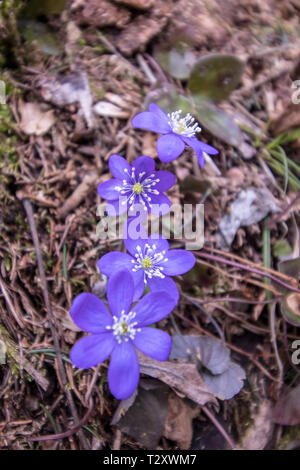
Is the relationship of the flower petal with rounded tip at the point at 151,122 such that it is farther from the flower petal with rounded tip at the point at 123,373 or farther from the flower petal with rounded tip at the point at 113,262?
the flower petal with rounded tip at the point at 123,373

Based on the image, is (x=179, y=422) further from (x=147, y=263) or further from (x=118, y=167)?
(x=118, y=167)

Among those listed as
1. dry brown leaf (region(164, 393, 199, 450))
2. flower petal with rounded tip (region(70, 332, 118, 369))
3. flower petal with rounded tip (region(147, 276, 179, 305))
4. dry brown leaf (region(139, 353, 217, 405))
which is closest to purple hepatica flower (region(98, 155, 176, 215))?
flower petal with rounded tip (region(147, 276, 179, 305))

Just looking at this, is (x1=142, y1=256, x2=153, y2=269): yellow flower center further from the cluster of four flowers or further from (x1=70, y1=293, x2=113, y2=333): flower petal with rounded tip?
(x1=70, y1=293, x2=113, y2=333): flower petal with rounded tip

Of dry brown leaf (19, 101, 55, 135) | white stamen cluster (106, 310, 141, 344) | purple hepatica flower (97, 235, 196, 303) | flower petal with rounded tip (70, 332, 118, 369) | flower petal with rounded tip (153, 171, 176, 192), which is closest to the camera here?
flower petal with rounded tip (70, 332, 118, 369)

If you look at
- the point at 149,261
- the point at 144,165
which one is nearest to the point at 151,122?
the point at 144,165

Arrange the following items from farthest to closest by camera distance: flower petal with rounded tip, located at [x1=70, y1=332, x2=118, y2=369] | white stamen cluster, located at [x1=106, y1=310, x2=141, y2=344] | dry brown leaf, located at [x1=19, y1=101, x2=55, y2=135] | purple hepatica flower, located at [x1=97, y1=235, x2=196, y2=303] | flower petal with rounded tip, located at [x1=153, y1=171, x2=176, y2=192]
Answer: dry brown leaf, located at [x1=19, y1=101, x2=55, y2=135] < flower petal with rounded tip, located at [x1=153, y1=171, x2=176, y2=192] < purple hepatica flower, located at [x1=97, y1=235, x2=196, y2=303] < white stamen cluster, located at [x1=106, y1=310, x2=141, y2=344] < flower petal with rounded tip, located at [x1=70, y1=332, x2=118, y2=369]

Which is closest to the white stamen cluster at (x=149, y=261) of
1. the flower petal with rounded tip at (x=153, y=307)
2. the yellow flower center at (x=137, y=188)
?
the flower petal with rounded tip at (x=153, y=307)

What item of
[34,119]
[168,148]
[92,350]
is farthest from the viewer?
[34,119]
